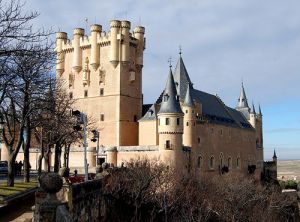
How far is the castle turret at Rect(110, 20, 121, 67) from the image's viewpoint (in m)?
61.3

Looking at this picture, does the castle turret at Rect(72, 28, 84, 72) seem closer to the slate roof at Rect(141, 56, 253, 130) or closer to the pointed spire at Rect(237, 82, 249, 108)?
the slate roof at Rect(141, 56, 253, 130)

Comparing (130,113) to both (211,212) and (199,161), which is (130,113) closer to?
(199,161)

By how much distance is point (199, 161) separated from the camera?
5953cm

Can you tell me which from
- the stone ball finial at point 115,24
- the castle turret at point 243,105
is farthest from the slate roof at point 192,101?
the stone ball finial at point 115,24

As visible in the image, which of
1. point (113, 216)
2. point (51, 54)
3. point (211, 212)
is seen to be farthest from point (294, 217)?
point (51, 54)

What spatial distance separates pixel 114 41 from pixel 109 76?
Answer: 16.3ft

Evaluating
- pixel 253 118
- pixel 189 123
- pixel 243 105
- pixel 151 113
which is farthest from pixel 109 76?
pixel 243 105

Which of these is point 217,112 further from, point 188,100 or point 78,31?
point 78,31

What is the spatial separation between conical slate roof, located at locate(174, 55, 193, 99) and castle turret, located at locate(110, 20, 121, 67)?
30.6 ft

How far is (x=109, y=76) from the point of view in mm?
62031

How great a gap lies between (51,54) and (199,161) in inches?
1746

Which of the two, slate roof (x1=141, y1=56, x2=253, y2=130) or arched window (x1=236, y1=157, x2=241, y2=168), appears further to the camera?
arched window (x1=236, y1=157, x2=241, y2=168)

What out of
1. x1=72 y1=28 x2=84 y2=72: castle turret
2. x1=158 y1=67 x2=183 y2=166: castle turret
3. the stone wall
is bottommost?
the stone wall

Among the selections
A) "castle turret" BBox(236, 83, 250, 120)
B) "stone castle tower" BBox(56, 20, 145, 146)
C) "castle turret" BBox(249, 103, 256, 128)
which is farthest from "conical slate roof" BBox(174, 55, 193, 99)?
"castle turret" BBox(236, 83, 250, 120)
